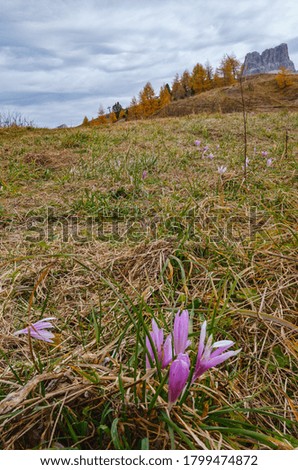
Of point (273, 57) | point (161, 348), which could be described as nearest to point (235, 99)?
point (161, 348)

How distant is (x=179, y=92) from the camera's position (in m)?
48.3

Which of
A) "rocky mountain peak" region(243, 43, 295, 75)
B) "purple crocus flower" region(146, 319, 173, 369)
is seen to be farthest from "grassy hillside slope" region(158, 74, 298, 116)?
"rocky mountain peak" region(243, 43, 295, 75)

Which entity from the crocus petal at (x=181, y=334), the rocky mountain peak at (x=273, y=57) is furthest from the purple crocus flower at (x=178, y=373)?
the rocky mountain peak at (x=273, y=57)

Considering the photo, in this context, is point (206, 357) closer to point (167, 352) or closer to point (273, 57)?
point (167, 352)

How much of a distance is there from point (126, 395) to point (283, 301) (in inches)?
30.3

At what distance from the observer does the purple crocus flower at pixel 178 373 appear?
58 cm

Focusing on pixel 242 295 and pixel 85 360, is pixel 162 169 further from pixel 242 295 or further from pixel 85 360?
pixel 85 360

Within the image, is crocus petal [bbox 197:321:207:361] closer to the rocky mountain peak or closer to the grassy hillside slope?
the grassy hillside slope

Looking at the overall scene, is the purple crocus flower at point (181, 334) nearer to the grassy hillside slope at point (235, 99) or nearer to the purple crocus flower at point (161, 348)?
the purple crocus flower at point (161, 348)

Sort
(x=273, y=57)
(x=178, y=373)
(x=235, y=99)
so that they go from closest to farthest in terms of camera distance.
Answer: (x=178, y=373)
(x=235, y=99)
(x=273, y=57)

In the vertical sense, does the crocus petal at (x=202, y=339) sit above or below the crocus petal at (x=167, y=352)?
above

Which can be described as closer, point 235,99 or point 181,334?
point 181,334

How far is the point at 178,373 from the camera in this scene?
58 centimetres
